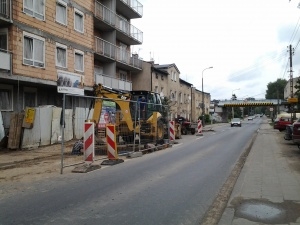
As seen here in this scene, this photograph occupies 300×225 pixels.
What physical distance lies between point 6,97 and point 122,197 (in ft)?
49.7

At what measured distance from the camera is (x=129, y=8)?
36.2 metres

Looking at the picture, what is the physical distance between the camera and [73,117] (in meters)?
13.8

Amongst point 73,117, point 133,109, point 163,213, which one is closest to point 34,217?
point 163,213

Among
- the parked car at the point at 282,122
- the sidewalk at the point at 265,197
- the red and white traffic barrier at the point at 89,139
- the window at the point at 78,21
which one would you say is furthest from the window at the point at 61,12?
the parked car at the point at 282,122

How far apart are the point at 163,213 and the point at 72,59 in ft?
68.4

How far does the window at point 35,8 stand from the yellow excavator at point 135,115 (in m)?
7.57

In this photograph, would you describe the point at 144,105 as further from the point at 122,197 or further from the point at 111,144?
the point at 122,197

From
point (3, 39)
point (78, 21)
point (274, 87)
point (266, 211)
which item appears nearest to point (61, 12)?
point (78, 21)

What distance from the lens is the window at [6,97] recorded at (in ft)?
65.2

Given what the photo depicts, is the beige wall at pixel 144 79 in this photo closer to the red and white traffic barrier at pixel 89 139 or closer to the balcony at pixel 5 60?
the balcony at pixel 5 60

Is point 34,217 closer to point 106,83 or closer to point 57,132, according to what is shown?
point 57,132

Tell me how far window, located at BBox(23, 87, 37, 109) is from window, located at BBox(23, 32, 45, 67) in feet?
5.67

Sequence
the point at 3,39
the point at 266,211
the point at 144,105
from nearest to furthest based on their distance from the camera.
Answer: the point at 266,211, the point at 144,105, the point at 3,39

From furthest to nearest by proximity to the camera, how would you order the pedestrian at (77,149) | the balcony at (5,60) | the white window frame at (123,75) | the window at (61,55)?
the white window frame at (123,75)
the window at (61,55)
the balcony at (5,60)
the pedestrian at (77,149)
